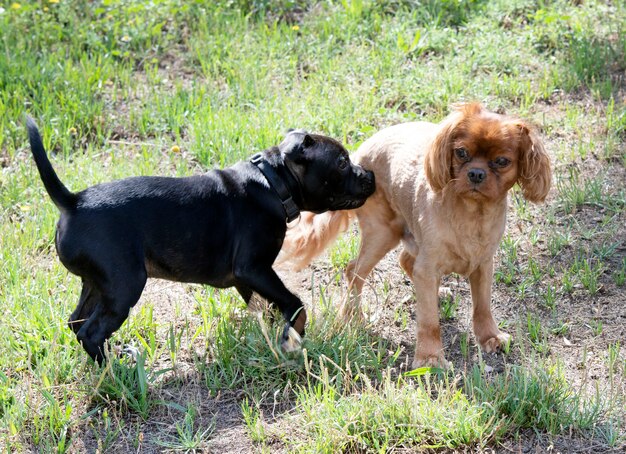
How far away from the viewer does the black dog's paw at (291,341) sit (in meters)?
5.08

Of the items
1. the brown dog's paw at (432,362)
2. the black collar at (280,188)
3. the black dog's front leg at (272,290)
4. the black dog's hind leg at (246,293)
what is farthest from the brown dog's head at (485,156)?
the black dog's hind leg at (246,293)

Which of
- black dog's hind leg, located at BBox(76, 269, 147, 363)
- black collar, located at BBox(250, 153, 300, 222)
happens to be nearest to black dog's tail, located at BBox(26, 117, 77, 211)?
black dog's hind leg, located at BBox(76, 269, 147, 363)

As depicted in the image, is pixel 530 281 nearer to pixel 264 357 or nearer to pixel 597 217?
pixel 597 217

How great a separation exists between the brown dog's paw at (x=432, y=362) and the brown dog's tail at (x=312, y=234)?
1147 millimetres

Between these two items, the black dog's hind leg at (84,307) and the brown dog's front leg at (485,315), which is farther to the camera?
the brown dog's front leg at (485,315)

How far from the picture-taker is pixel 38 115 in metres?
7.79

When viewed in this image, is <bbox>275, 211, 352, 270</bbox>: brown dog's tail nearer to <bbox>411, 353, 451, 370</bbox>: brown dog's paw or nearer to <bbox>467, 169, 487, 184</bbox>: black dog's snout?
<bbox>411, 353, 451, 370</bbox>: brown dog's paw

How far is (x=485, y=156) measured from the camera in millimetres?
5023

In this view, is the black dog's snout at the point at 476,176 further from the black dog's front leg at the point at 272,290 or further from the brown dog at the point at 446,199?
the black dog's front leg at the point at 272,290

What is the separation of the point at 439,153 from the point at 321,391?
1451 millimetres

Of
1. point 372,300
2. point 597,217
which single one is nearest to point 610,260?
point 597,217

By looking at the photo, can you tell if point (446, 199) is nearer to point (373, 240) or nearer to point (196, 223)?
point (373, 240)

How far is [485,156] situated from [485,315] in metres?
1.06

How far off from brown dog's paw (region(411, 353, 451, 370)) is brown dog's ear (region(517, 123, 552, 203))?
1.09 m
